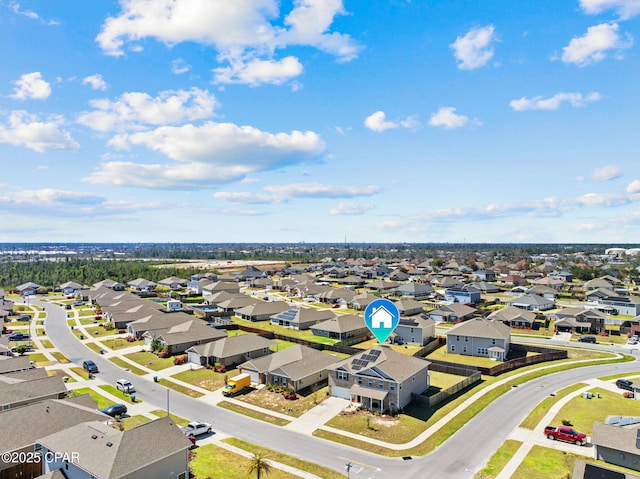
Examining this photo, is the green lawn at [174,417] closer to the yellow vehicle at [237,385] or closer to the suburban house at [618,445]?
the yellow vehicle at [237,385]

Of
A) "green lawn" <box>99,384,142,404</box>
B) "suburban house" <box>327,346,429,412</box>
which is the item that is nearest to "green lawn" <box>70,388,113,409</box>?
"green lawn" <box>99,384,142,404</box>

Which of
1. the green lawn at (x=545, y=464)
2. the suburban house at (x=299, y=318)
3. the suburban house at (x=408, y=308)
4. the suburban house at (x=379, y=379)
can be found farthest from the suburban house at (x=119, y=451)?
the suburban house at (x=408, y=308)

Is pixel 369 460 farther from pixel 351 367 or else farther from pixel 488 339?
pixel 488 339

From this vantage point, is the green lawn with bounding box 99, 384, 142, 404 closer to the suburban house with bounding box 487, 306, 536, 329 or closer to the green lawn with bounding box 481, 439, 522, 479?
the green lawn with bounding box 481, 439, 522, 479

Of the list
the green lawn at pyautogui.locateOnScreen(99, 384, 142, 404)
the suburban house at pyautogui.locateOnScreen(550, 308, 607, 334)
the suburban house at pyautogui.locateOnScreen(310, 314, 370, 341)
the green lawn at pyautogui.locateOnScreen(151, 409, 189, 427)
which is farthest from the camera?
the suburban house at pyautogui.locateOnScreen(550, 308, 607, 334)

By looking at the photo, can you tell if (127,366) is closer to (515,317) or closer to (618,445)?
(618,445)

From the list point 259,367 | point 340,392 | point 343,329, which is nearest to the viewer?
point 340,392

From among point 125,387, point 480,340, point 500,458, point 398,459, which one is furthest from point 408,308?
point 125,387
